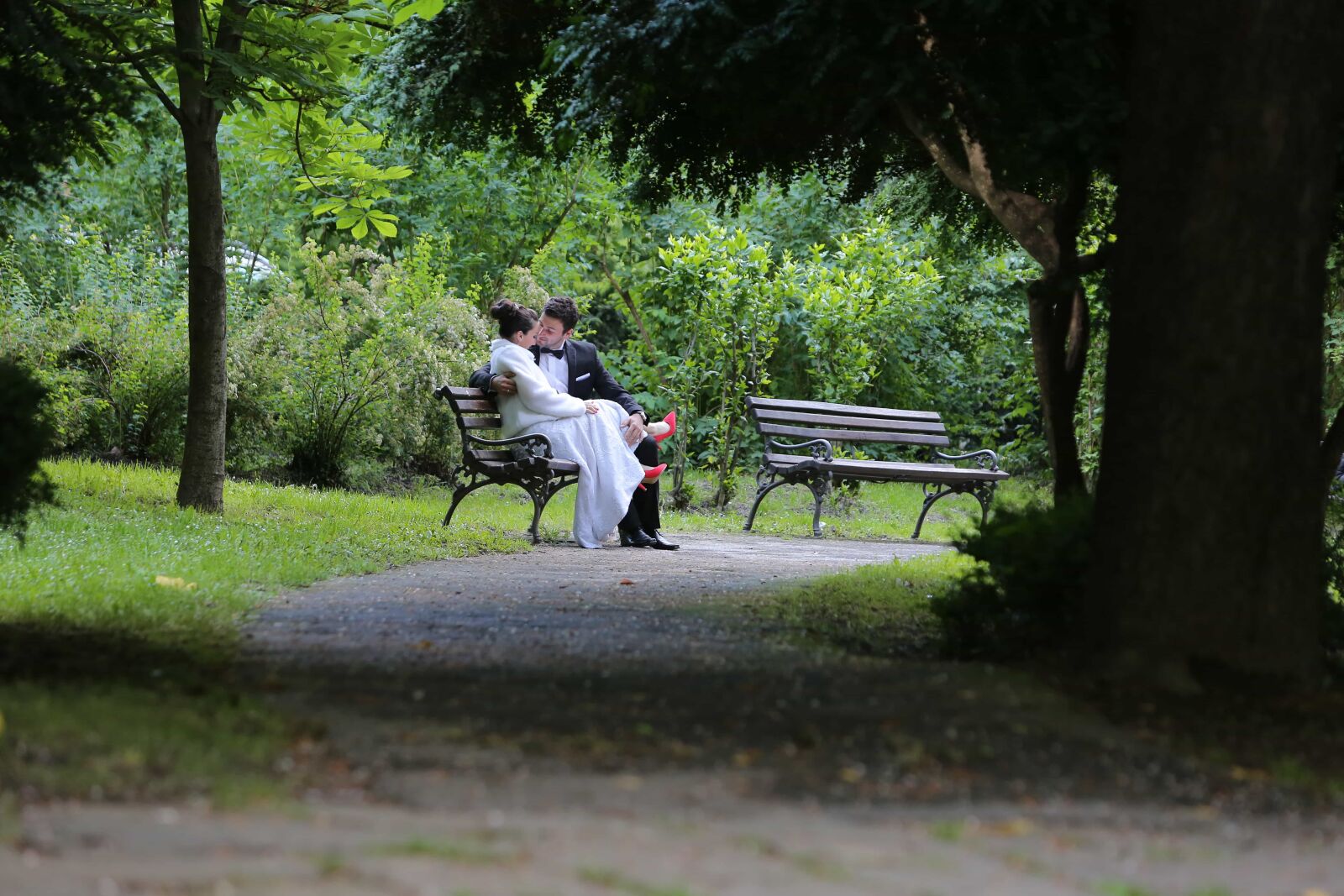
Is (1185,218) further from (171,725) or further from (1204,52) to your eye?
(171,725)

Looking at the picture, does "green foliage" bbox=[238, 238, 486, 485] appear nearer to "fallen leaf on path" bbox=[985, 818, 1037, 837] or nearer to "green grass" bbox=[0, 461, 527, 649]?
"green grass" bbox=[0, 461, 527, 649]

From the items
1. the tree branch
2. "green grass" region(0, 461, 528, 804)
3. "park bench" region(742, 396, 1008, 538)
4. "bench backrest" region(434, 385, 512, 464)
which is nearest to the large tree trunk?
"green grass" region(0, 461, 528, 804)

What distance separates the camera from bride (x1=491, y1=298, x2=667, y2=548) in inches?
418

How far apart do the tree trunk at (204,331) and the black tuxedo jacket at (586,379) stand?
2088mm

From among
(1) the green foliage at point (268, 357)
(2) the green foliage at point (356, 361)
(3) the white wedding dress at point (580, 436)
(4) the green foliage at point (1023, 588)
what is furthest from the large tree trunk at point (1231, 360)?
(2) the green foliage at point (356, 361)

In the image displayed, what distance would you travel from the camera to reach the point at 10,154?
216 inches

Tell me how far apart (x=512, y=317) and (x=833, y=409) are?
4624 millimetres

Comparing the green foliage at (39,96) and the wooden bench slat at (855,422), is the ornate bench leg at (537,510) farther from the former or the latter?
the green foliage at (39,96)

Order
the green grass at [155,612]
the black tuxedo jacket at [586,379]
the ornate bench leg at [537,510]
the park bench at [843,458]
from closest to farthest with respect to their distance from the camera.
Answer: the green grass at [155,612]
the ornate bench leg at [537,510]
the black tuxedo jacket at [586,379]
the park bench at [843,458]

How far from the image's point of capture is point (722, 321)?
47.4ft

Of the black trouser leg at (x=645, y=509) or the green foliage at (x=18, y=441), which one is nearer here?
the green foliage at (x=18, y=441)

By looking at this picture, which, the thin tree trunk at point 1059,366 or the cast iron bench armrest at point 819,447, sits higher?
the thin tree trunk at point 1059,366

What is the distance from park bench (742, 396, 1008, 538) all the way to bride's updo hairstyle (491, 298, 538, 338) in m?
3.15

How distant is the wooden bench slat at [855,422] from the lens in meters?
13.8
